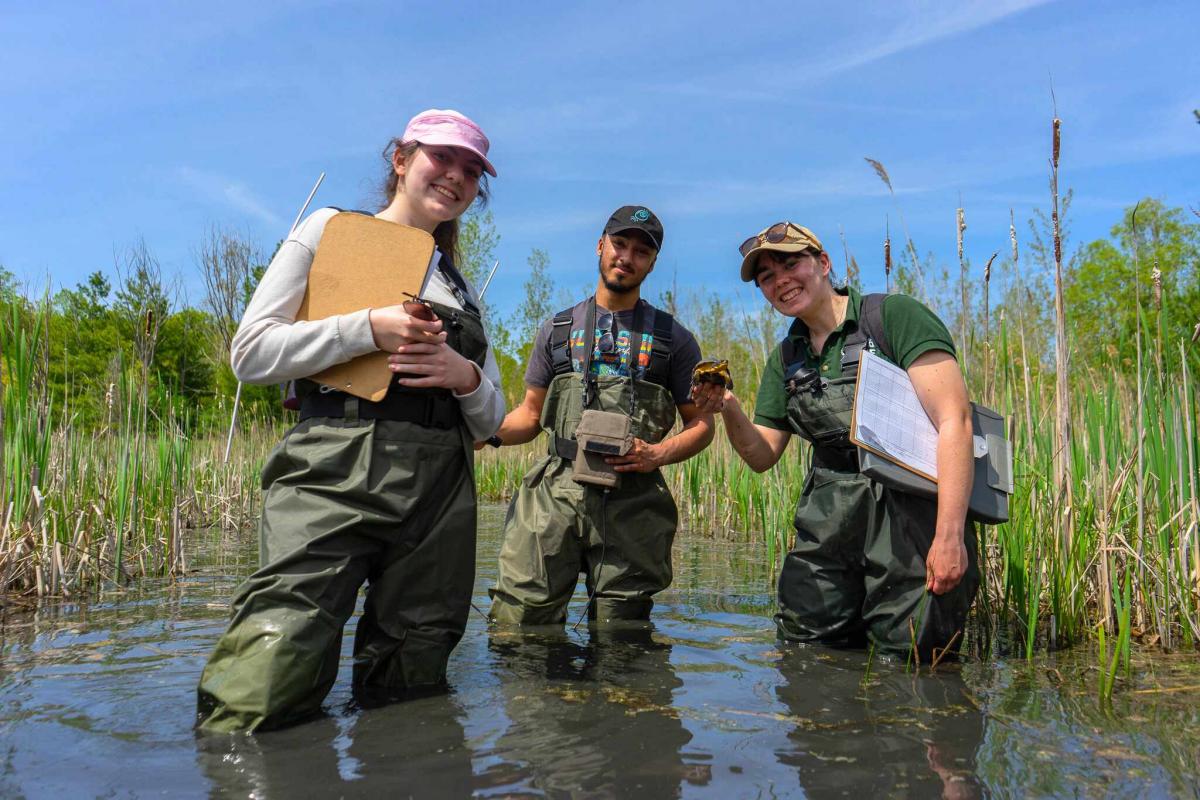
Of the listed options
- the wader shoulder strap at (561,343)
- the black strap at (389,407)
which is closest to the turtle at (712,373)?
the wader shoulder strap at (561,343)

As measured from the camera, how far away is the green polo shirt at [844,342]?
309cm

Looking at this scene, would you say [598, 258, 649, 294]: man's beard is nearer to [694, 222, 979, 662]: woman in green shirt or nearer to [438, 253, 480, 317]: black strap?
[694, 222, 979, 662]: woman in green shirt

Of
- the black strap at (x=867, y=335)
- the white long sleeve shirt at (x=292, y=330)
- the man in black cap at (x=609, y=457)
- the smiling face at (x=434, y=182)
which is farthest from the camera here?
the man in black cap at (x=609, y=457)

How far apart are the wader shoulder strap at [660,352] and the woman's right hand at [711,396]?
0.48 metres

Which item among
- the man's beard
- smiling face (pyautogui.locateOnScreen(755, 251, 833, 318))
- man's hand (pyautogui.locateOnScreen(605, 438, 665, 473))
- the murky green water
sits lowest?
the murky green water

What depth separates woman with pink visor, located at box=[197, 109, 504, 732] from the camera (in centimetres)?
227

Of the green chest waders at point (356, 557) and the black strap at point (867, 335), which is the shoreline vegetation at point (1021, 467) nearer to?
the black strap at point (867, 335)

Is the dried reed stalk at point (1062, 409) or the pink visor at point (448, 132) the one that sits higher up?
the pink visor at point (448, 132)

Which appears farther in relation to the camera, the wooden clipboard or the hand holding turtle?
the hand holding turtle

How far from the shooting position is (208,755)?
214 cm

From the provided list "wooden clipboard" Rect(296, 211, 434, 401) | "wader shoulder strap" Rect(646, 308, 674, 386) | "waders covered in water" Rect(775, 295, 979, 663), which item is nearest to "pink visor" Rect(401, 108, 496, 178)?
"wooden clipboard" Rect(296, 211, 434, 401)

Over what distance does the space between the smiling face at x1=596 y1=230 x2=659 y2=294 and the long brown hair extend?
860 mm

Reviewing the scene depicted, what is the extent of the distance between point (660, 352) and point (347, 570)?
191 centimetres

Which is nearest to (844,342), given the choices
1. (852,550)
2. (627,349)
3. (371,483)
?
(852,550)
